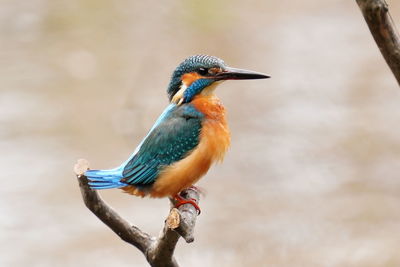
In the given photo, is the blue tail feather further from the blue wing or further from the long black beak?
the long black beak

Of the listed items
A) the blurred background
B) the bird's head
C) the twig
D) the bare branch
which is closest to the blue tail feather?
the twig

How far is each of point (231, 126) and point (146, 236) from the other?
3613mm

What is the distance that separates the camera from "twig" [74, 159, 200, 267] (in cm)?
257

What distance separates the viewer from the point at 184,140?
3078 mm

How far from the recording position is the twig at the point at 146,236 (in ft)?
8.43

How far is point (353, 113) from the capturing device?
6715mm

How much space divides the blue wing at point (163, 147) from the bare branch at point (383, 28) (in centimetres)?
113

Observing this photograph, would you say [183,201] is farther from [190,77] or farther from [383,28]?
[383,28]

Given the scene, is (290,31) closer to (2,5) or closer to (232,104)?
(232,104)

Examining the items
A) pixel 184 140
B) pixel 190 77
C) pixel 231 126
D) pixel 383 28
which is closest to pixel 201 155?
pixel 184 140

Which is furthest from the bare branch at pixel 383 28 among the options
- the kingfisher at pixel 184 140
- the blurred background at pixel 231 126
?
the blurred background at pixel 231 126

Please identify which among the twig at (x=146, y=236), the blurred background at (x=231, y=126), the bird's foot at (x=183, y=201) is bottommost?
the twig at (x=146, y=236)

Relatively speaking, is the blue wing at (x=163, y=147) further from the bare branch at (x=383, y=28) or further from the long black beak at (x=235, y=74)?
the bare branch at (x=383, y=28)

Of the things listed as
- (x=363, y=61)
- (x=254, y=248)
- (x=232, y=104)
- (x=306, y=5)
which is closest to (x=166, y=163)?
(x=254, y=248)
